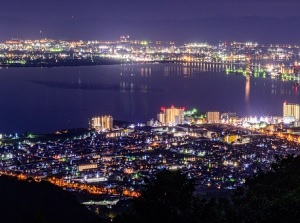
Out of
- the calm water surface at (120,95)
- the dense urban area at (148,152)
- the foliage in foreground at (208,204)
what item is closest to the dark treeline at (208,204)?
the foliage in foreground at (208,204)

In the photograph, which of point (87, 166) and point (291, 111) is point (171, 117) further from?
point (87, 166)

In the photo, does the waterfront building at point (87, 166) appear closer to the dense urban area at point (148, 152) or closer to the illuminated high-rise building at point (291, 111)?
the dense urban area at point (148, 152)

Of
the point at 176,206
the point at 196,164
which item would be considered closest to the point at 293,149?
the point at 196,164

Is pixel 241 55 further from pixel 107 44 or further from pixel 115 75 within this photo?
pixel 115 75

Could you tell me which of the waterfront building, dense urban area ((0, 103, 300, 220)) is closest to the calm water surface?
dense urban area ((0, 103, 300, 220))

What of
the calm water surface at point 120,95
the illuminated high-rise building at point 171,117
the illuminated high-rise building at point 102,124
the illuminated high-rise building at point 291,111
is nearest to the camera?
the illuminated high-rise building at point 102,124

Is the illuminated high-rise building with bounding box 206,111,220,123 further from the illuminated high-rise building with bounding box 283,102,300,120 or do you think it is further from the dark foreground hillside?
the dark foreground hillside

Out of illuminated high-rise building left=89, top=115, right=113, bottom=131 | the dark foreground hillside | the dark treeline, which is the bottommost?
illuminated high-rise building left=89, top=115, right=113, bottom=131
